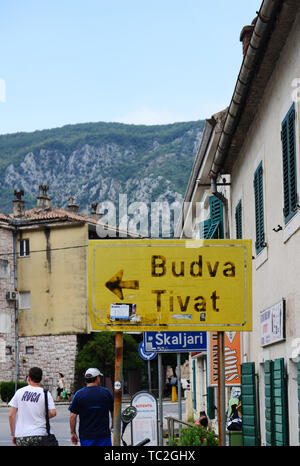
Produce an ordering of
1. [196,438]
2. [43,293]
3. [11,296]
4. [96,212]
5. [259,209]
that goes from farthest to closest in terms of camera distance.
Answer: [96,212], [11,296], [43,293], [259,209], [196,438]

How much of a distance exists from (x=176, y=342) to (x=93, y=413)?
6.83m

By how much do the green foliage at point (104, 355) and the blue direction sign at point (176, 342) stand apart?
35608 millimetres

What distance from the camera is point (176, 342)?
16703 mm

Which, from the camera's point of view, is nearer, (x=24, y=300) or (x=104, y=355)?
(x=104, y=355)

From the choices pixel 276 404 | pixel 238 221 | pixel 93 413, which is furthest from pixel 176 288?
pixel 238 221

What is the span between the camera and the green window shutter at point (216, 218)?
62.4ft

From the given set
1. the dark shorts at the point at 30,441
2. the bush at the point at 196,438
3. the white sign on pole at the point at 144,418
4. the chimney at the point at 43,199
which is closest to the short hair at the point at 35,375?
the dark shorts at the point at 30,441

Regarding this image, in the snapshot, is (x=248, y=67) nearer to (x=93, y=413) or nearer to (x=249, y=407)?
(x=93, y=413)

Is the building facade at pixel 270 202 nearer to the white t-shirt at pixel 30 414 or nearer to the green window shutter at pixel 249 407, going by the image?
the green window shutter at pixel 249 407

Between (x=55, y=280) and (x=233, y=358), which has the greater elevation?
(x=55, y=280)

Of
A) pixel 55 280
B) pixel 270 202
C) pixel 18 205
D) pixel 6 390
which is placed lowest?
pixel 6 390

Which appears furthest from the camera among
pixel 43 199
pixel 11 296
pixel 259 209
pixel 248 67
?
pixel 43 199
